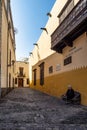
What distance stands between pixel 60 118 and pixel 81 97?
420cm

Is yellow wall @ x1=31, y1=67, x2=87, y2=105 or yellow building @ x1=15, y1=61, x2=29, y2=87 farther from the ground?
yellow building @ x1=15, y1=61, x2=29, y2=87

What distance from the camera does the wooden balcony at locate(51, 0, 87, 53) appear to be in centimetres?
1033

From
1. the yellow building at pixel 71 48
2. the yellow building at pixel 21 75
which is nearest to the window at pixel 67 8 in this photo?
the yellow building at pixel 71 48

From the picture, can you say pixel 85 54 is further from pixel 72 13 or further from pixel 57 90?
pixel 57 90

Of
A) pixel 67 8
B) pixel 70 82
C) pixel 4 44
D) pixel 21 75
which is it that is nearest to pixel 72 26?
pixel 70 82

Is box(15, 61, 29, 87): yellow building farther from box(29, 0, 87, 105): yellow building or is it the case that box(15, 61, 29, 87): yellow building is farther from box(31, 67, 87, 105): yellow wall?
box(29, 0, 87, 105): yellow building

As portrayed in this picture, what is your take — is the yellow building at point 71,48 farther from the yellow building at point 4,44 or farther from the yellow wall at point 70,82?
the yellow building at point 4,44

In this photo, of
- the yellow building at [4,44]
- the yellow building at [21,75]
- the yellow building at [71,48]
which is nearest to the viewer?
the yellow building at [71,48]

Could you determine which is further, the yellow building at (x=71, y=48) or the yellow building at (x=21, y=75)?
the yellow building at (x=21, y=75)

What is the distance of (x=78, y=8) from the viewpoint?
10.8 m

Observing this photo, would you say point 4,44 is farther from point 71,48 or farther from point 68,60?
point 71,48

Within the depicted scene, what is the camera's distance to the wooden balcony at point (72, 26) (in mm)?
10328

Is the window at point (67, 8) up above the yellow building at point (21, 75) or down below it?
above

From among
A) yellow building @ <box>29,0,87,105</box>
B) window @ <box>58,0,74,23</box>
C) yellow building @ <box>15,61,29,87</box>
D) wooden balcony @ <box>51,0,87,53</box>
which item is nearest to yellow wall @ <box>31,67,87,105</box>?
yellow building @ <box>29,0,87,105</box>
